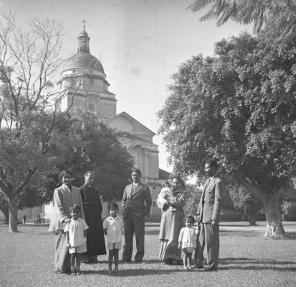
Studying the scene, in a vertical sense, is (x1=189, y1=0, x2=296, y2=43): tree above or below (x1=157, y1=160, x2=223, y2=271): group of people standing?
above

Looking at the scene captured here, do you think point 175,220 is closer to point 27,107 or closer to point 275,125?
point 275,125

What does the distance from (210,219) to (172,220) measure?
1.32 meters

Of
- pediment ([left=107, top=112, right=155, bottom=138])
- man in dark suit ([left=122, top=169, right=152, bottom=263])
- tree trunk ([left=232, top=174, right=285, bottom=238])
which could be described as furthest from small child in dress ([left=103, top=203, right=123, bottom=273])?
pediment ([left=107, top=112, right=155, bottom=138])

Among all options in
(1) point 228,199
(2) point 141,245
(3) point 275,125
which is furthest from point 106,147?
(2) point 141,245

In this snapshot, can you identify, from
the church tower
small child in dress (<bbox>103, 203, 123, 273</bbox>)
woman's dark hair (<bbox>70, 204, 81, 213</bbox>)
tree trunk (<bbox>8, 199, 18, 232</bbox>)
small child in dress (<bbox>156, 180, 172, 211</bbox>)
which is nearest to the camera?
woman's dark hair (<bbox>70, 204, 81, 213</bbox>)

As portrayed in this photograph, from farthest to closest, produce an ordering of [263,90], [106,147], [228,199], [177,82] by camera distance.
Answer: [228,199]
[106,147]
[177,82]
[263,90]

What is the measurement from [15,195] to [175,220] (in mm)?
18749

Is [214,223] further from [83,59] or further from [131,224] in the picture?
[83,59]

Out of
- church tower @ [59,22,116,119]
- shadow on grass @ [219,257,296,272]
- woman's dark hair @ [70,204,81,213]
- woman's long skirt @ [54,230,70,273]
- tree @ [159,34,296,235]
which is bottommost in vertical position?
shadow on grass @ [219,257,296,272]

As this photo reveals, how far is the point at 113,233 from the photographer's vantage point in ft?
29.2

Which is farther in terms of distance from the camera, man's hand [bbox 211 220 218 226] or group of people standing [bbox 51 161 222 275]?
man's hand [bbox 211 220 218 226]

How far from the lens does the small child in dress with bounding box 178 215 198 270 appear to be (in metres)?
9.12

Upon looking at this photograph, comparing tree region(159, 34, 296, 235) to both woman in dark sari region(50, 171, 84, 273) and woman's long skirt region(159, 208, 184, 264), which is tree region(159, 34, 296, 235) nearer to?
woman's long skirt region(159, 208, 184, 264)

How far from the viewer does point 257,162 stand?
65.1ft
